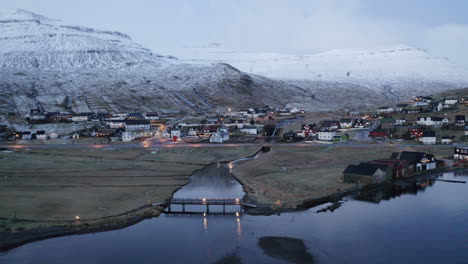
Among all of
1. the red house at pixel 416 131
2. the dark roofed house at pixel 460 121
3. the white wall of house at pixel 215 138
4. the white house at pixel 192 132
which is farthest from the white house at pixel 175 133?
the dark roofed house at pixel 460 121

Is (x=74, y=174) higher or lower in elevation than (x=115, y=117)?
lower

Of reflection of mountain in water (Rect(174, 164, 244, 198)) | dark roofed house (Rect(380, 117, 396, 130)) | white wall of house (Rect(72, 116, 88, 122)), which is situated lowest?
reflection of mountain in water (Rect(174, 164, 244, 198))

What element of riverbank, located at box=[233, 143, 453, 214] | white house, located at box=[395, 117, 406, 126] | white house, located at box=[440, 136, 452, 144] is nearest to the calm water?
riverbank, located at box=[233, 143, 453, 214]

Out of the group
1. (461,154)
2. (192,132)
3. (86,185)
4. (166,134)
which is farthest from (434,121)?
(86,185)

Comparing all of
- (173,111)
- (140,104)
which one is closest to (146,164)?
(173,111)

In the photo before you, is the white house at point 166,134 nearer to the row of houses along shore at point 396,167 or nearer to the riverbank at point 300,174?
the riverbank at point 300,174

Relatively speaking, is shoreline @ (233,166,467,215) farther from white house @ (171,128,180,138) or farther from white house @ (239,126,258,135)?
white house @ (239,126,258,135)

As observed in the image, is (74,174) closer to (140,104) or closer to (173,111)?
(173,111)
